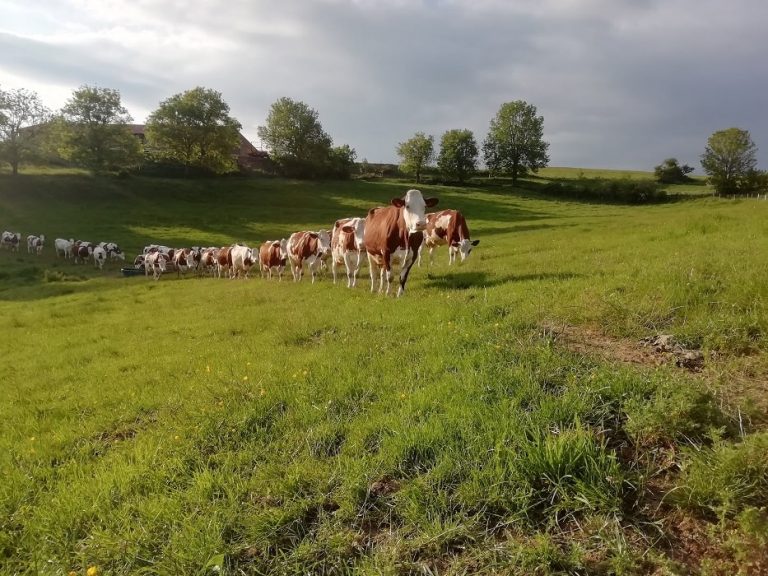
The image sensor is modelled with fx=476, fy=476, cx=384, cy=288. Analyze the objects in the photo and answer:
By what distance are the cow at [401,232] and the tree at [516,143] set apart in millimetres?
71851

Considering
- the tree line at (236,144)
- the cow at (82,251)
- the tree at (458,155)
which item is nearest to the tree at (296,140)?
the tree line at (236,144)

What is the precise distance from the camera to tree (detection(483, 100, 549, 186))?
82.7m

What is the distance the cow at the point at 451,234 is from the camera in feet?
60.9

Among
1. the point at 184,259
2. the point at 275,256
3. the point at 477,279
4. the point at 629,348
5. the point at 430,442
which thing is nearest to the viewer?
the point at 430,442

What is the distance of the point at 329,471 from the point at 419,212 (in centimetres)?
867

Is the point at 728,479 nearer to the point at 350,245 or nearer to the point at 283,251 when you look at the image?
the point at 350,245

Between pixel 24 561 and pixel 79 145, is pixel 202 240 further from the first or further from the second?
pixel 24 561

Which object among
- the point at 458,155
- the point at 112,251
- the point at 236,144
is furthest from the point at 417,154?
the point at 112,251

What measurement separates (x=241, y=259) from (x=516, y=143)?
70.3 meters

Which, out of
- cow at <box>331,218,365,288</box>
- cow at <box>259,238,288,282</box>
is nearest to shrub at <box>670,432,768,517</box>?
cow at <box>331,218,365,288</box>

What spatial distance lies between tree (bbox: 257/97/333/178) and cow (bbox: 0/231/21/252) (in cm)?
4281

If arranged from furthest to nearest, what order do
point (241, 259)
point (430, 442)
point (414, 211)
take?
point (241, 259) < point (414, 211) < point (430, 442)

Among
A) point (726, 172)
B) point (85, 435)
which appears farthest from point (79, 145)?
point (726, 172)

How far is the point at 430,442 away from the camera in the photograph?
3713mm
